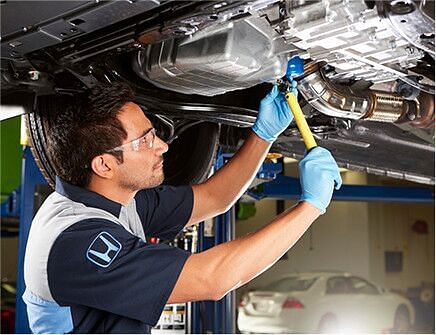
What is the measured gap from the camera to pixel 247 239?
1487 mm

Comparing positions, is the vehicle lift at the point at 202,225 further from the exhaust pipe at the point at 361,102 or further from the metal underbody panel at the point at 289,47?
the metal underbody panel at the point at 289,47

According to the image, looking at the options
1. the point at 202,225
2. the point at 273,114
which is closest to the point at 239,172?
the point at 273,114

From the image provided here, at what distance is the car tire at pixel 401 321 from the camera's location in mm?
7070

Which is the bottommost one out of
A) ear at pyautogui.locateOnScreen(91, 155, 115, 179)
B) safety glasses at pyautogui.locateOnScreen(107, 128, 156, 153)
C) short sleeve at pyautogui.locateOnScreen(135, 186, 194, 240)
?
short sleeve at pyautogui.locateOnScreen(135, 186, 194, 240)

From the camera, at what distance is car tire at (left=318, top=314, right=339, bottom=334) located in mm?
6293

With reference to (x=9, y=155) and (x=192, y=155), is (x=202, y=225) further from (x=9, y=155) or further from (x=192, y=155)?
(x=9, y=155)

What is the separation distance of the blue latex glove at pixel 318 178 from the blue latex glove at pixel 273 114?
0.77 ft

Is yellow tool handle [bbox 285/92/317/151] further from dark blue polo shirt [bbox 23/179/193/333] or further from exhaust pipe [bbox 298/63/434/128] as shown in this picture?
dark blue polo shirt [bbox 23/179/193/333]

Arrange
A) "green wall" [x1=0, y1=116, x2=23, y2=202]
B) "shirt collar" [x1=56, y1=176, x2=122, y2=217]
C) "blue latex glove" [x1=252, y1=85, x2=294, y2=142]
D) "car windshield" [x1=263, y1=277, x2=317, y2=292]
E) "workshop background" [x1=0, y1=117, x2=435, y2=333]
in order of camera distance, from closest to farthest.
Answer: "shirt collar" [x1=56, y1=176, x2=122, y2=217], "blue latex glove" [x1=252, y1=85, x2=294, y2=142], "green wall" [x1=0, y1=116, x2=23, y2=202], "car windshield" [x1=263, y1=277, x2=317, y2=292], "workshop background" [x1=0, y1=117, x2=435, y2=333]

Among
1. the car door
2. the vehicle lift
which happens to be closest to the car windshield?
the car door

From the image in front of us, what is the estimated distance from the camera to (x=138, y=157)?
1707 millimetres

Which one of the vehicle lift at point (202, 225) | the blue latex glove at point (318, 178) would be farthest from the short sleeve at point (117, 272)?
the vehicle lift at point (202, 225)

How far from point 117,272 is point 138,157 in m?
0.37

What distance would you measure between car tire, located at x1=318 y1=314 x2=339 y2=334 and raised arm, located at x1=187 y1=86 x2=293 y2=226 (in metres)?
4.60
